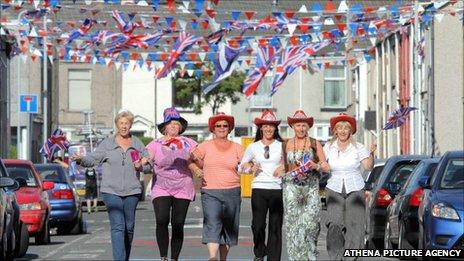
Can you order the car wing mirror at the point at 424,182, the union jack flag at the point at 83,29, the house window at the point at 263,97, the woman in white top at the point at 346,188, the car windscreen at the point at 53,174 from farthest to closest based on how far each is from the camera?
the house window at the point at 263,97, the union jack flag at the point at 83,29, the car windscreen at the point at 53,174, the car wing mirror at the point at 424,182, the woman in white top at the point at 346,188

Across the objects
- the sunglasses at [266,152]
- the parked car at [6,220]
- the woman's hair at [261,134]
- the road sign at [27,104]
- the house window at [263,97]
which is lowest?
the parked car at [6,220]

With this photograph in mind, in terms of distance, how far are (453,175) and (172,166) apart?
11.8ft

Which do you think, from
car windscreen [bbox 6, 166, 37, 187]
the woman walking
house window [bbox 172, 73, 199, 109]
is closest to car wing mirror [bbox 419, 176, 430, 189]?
the woman walking

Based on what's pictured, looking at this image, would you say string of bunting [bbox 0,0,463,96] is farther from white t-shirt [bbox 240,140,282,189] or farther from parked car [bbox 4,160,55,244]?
white t-shirt [bbox 240,140,282,189]

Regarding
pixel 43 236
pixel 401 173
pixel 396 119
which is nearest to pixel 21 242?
pixel 43 236

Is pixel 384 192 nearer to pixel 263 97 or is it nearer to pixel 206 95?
pixel 206 95

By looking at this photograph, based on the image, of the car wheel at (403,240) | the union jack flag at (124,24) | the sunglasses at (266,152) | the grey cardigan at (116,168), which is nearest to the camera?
the grey cardigan at (116,168)

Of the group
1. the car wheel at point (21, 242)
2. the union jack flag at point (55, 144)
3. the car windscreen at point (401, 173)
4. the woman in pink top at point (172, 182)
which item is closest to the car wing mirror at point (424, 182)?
the woman in pink top at point (172, 182)

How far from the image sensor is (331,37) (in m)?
42.1

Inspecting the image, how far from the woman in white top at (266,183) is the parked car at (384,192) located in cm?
484

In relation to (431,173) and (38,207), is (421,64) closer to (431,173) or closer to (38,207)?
(38,207)

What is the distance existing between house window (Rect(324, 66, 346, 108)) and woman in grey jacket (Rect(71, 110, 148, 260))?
61905 millimetres

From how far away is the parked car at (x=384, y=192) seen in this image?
22203 millimetres

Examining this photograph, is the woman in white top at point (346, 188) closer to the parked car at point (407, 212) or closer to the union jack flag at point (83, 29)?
the parked car at point (407, 212)
